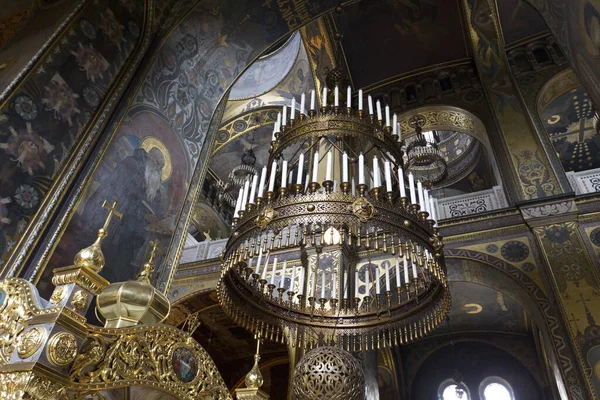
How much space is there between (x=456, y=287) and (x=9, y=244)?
Result: 7.64 m

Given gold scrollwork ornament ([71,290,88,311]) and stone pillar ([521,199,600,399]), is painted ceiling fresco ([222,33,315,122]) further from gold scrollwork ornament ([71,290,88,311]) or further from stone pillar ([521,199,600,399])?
gold scrollwork ornament ([71,290,88,311])

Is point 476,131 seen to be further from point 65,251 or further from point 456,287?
point 65,251

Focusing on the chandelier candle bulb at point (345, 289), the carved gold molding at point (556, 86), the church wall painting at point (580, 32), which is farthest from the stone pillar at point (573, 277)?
the church wall painting at point (580, 32)

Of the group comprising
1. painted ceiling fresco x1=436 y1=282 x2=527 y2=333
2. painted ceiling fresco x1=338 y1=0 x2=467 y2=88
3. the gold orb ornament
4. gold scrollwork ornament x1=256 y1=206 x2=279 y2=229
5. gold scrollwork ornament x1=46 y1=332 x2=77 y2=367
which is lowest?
gold scrollwork ornament x1=46 y1=332 x2=77 y2=367

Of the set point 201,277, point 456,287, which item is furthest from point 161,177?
point 456,287

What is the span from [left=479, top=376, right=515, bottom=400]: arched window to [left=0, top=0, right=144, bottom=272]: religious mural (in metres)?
9.44

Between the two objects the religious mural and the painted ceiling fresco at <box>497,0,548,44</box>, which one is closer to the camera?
the religious mural

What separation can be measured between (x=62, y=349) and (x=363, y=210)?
85.6 inches

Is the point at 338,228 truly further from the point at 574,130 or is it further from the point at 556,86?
the point at 574,130

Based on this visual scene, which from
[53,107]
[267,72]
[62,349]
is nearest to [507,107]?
[267,72]

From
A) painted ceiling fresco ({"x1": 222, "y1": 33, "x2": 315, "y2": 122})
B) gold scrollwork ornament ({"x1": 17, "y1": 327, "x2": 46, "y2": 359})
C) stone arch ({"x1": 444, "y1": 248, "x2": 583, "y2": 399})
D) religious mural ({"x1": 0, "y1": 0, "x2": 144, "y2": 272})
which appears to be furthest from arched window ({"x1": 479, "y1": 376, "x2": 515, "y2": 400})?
gold scrollwork ornament ({"x1": 17, "y1": 327, "x2": 46, "y2": 359})

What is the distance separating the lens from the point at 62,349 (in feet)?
4.50

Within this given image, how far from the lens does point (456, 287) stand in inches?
330

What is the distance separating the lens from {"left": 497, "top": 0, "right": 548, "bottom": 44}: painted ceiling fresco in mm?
7902
